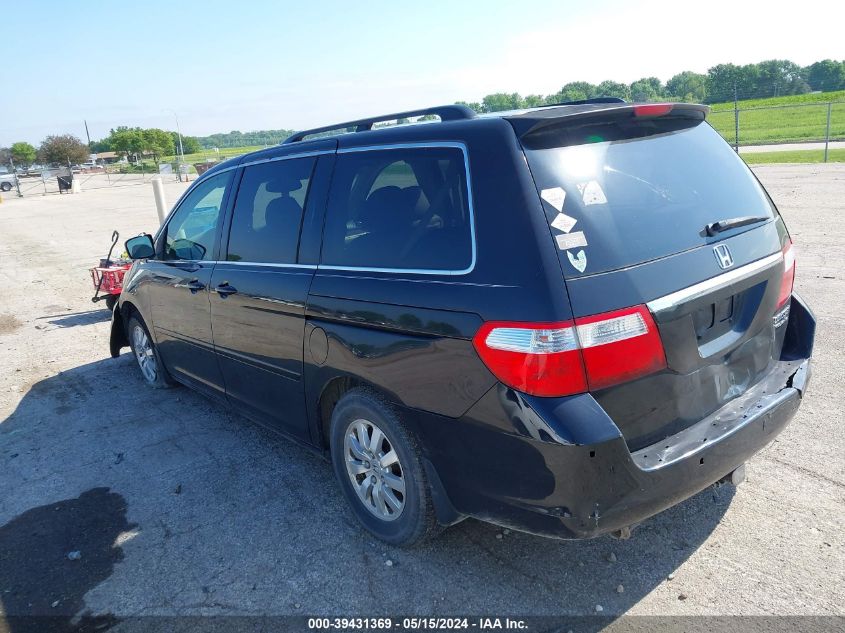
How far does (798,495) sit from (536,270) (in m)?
2.11

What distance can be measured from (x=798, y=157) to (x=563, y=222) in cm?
2422

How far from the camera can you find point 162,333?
528 cm

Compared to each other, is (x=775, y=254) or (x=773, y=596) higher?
(x=775, y=254)

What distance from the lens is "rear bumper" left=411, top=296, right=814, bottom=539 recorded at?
234cm

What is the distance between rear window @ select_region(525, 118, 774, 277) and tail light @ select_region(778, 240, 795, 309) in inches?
10.1

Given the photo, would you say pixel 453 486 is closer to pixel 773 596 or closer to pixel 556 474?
pixel 556 474

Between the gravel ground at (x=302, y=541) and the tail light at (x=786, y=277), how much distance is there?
3.34 feet

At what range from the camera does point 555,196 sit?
2494 mm

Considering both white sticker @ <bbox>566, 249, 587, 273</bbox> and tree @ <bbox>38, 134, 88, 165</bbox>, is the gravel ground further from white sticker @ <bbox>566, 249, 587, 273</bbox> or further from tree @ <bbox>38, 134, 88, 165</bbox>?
tree @ <bbox>38, 134, 88, 165</bbox>

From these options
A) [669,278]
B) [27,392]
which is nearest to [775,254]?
[669,278]

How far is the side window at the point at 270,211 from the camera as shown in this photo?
367cm

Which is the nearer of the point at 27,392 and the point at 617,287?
the point at 617,287

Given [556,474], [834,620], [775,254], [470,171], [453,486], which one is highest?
[470,171]

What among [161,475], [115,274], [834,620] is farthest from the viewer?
[115,274]
